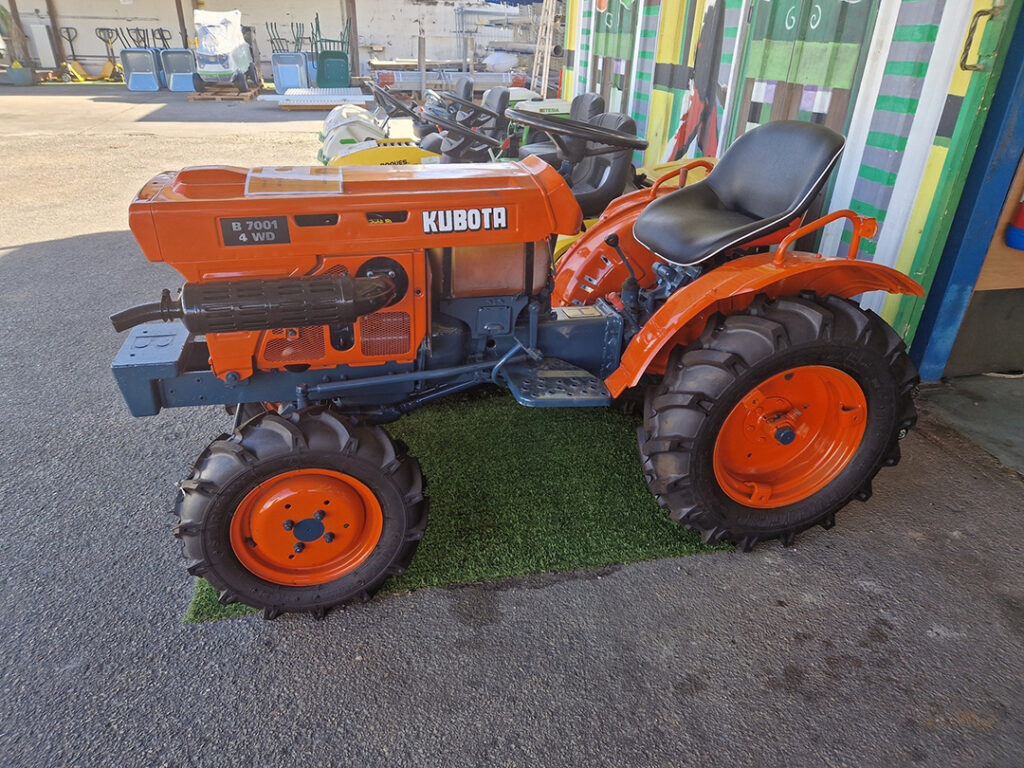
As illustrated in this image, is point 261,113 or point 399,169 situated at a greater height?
point 399,169

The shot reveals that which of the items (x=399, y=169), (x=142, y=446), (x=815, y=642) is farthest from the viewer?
(x=142, y=446)

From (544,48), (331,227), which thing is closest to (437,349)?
(331,227)

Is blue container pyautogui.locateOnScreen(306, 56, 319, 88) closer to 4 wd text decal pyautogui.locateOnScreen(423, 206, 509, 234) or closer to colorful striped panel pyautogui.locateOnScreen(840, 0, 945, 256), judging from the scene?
colorful striped panel pyautogui.locateOnScreen(840, 0, 945, 256)

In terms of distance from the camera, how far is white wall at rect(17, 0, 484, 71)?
18.0m

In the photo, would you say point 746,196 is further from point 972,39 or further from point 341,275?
point 341,275

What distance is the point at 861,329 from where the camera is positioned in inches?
73.4

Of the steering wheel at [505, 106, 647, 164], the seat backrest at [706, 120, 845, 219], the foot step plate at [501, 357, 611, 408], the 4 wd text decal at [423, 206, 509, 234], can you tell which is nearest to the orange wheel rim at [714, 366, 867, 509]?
the foot step plate at [501, 357, 611, 408]

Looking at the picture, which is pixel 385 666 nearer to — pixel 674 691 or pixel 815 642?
pixel 674 691

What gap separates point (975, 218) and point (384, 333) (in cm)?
220

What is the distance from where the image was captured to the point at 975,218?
2.54 meters

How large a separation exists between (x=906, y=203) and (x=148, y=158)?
784 centimetres

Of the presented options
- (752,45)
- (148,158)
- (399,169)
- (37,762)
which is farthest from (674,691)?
(148,158)

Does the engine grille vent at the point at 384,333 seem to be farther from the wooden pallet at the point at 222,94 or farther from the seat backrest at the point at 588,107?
the wooden pallet at the point at 222,94

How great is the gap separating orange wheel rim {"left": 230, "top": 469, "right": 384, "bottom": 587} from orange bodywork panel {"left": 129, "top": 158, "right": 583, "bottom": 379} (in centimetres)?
32
